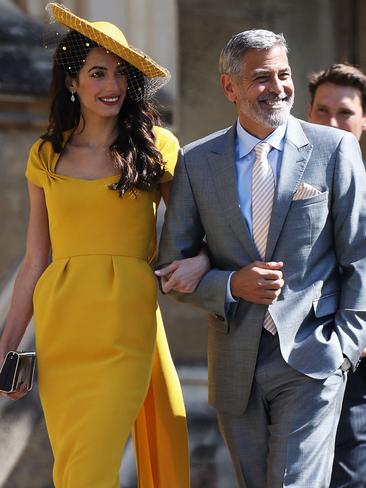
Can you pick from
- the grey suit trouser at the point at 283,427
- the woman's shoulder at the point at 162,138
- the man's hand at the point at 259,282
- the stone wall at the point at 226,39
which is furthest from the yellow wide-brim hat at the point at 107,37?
the stone wall at the point at 226,39

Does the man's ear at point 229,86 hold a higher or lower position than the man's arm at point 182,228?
higher

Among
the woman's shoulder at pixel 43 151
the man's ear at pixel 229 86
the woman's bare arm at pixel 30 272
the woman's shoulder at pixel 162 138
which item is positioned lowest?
the woman's bare arm at pixel 30 272

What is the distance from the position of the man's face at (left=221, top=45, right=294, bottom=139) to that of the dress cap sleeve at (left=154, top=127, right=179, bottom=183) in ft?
1.45

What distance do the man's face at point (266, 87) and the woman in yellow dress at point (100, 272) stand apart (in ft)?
1.49

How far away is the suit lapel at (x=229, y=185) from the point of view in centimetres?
424

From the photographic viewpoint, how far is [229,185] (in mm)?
4277

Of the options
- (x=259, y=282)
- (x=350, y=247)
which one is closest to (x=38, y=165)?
(x=259, y=282)

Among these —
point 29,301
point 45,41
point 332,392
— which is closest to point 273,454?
point 332,392

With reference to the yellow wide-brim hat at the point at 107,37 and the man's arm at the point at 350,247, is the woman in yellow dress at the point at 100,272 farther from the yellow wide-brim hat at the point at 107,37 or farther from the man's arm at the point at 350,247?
the man's arm at the point at 350,247

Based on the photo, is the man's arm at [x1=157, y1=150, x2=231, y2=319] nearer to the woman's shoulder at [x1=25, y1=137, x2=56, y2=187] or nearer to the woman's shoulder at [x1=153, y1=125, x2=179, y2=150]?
the woman's shoulder at [x1=153, y1=125, x2=179, y2=150]

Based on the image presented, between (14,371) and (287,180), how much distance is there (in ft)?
3.86

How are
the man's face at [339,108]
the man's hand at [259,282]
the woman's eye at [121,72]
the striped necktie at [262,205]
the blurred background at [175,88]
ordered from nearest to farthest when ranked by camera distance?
1. the man's hand at [259,282]
2. the striped necktie at [262,205]
3. the woman's eye at [121,72]
4. the man's face at [339,108]
5. the blurred background at [175,88]

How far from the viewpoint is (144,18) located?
6.46 meters

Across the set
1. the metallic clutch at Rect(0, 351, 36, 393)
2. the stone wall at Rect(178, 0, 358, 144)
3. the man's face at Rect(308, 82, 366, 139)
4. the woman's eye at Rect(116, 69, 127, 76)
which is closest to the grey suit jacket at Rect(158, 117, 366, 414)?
the woman's eye at Rect(116, 69, 127, 76)
